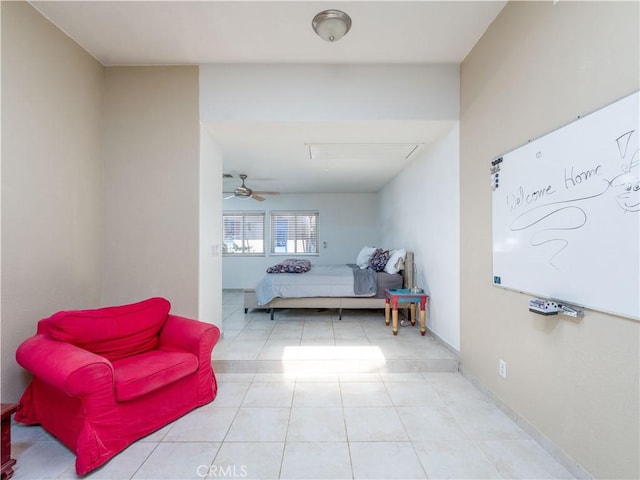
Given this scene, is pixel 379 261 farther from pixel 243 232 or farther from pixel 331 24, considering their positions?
pixel 243 232

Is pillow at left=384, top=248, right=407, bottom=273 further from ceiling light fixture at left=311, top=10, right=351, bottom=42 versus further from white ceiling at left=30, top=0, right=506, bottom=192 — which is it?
ceiling light fixture at left=311, top=10, right=351, bottom=42

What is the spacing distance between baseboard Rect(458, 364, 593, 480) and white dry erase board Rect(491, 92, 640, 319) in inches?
32.1

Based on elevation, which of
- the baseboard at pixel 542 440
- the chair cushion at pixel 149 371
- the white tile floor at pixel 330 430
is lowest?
the white tile floor at pixel 330 430

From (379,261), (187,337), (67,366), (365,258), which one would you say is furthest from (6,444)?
(365,258)

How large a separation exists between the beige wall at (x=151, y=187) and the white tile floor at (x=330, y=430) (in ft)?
3.25

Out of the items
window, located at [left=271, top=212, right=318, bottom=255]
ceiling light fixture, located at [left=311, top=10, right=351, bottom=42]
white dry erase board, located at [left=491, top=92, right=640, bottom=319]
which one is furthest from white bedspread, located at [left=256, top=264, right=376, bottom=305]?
ceiling light fixture, located at [left=311, top=10, right=351, bottom=42]

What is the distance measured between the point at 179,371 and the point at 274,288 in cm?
227

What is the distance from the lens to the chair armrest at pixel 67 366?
1498 millimetres

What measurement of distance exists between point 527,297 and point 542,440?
2.66 ft

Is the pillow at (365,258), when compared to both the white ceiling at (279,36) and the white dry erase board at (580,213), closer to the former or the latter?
the white ceiling at (279,36)

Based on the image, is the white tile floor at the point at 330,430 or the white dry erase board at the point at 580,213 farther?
the white tile floor at the point at 330,430

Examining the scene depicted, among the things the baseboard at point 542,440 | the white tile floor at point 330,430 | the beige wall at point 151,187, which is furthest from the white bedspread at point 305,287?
the baseboard at point 542,440

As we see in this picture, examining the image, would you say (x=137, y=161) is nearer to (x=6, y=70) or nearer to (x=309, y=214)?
(x=6, y=70)

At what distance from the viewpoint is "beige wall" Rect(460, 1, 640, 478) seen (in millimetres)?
1257
